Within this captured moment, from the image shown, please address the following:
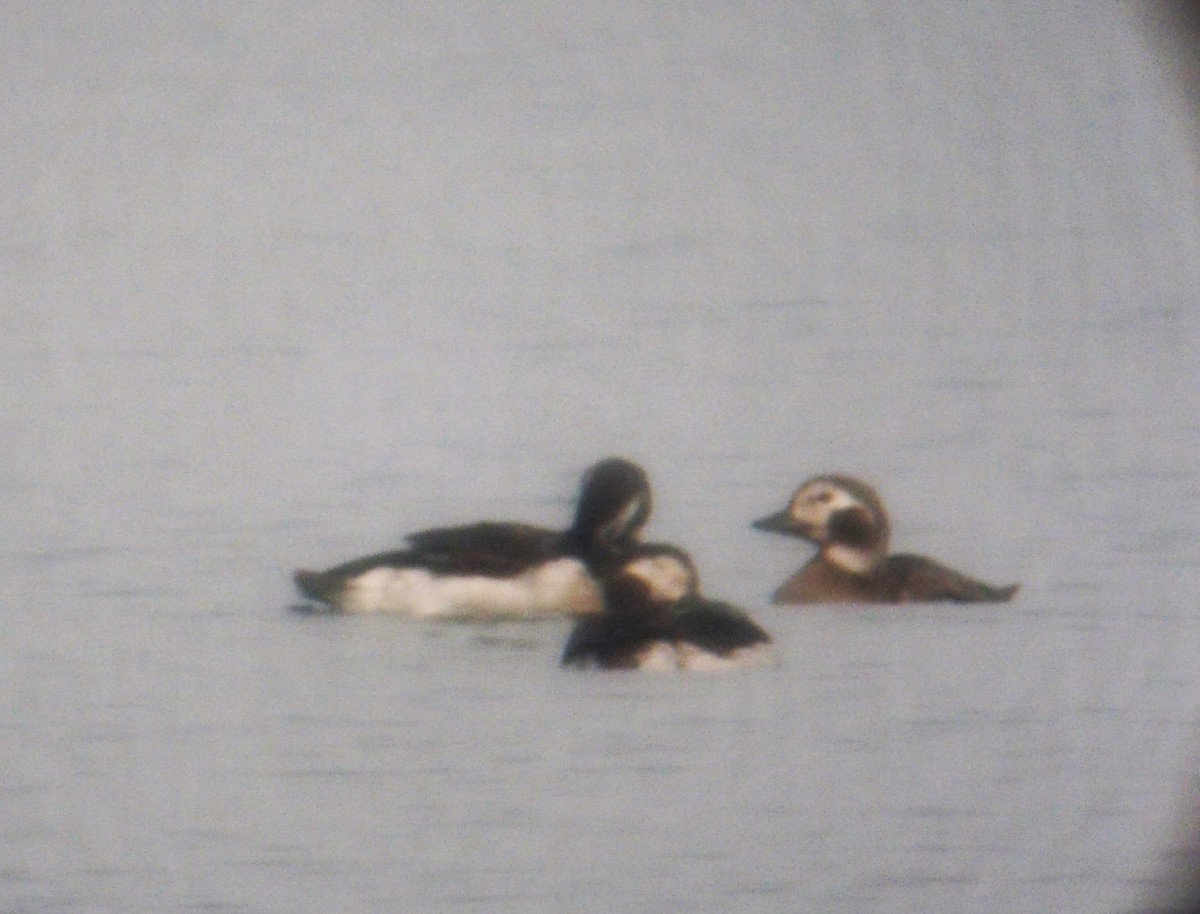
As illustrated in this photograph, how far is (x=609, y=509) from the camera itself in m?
3.35

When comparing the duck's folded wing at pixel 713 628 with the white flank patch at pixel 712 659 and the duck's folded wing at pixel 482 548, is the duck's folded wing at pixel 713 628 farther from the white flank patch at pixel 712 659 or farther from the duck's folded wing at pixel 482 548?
the duck's folded wing at pixel 482 548

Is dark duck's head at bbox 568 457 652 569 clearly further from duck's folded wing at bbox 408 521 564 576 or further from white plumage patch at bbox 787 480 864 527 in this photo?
white plumage patch at bbox 787 480 864 527

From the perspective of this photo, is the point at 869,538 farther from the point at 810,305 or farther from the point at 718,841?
the point at 718,841

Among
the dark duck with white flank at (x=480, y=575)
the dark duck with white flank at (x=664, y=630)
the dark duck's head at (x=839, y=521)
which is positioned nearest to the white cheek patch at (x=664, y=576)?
the dark duck with white flank at (x=664, y=630)

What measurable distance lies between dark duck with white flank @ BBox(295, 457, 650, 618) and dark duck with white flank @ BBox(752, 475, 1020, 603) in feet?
0.79

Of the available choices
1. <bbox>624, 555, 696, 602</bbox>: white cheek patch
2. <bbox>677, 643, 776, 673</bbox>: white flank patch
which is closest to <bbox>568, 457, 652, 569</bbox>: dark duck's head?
<bbox>624, 555, 696, 602</bbox>: white cheek patch

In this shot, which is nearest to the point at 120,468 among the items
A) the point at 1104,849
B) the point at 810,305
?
the point at 810,305

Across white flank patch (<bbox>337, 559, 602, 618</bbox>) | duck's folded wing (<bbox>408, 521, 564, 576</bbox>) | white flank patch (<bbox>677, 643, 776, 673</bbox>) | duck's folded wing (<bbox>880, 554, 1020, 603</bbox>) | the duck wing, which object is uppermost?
duck's folded wing (<bbox>408, 521, 564, 576</bbox>)

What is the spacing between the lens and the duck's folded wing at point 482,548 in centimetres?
319

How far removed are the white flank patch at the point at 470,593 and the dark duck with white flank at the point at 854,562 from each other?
272 mm

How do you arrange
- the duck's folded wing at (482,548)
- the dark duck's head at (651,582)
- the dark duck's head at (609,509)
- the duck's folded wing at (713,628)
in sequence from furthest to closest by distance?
the dark duck's head at (609,509) < the duck's folded wing at (482,548) < the dark duck's head at (651,582) < the duck's folded wing at (713,628)

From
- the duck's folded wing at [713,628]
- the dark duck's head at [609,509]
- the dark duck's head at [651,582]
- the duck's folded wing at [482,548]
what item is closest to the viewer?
the duck's folded wing at [713,628]

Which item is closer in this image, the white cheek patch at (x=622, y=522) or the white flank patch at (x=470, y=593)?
the white flank patch at (x=470, y=593)

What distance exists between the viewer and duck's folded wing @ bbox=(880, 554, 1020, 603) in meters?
Result: 3.16
